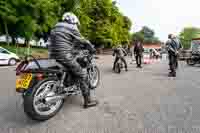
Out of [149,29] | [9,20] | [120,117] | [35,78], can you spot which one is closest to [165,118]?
[120,117]

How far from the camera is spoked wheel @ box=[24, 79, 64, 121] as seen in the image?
3373 mm

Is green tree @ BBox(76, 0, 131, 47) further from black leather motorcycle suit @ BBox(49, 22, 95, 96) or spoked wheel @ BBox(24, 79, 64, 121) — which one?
spoked wheel @ BBox(24, 79, 64, 121)

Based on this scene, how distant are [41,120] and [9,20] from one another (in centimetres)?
2068

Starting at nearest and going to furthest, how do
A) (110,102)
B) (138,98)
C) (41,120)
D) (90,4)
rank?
1. (41,120)
2. (110,102)
3. (138,98)
4. (90,4)

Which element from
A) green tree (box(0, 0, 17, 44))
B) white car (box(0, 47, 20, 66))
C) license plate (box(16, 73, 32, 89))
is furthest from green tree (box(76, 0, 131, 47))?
license plate (box(16, 73, 32, 89))

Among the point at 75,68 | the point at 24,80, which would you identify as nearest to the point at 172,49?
the point at 75,68

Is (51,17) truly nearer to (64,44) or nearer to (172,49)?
(172,49)

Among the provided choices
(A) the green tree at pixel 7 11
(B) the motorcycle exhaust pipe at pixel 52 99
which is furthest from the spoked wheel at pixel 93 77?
(A) the green tree at pixel 7 11

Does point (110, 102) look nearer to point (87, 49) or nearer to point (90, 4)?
point (87, 49)

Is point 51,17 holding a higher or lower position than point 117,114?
higher

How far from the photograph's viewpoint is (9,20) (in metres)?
21.5

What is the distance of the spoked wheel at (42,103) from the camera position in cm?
337

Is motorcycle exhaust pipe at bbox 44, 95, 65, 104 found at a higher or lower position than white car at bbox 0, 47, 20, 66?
lower

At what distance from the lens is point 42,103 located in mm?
3613
